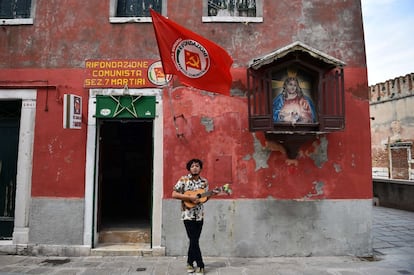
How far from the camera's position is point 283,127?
637cm

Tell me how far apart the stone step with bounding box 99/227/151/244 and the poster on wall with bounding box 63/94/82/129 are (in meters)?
2.36

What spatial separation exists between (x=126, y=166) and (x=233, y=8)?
217 inches

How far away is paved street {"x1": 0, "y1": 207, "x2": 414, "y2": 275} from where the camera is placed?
564cm

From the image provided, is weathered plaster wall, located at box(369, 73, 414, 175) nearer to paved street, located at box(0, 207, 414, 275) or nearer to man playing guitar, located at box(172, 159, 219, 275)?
paved street, located at box(0, 207, 414, 275)

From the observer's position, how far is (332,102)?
22.3 feet

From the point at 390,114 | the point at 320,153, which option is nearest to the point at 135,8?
the point at 320,153

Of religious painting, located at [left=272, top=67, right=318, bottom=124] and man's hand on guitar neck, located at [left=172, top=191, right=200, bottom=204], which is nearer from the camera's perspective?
man's hand on guitar neck, located at [left=172, top=191, right=200, bottom=204]

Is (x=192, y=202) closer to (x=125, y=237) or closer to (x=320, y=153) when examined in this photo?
(x=125, y=237)

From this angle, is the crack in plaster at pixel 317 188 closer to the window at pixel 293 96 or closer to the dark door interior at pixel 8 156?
the window at pixel 293 96

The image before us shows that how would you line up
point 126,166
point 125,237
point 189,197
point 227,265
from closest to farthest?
1. point 189,197
2. point 227,265
3. point 125,237
4. point 126,166

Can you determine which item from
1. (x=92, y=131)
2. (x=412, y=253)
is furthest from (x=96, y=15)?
(x=412, y=253)

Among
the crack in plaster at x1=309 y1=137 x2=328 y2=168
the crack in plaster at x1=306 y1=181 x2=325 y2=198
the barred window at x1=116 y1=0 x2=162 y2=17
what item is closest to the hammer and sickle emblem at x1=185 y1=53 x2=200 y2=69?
the barred window at x1=116 y1=0 x2=162 y2=17

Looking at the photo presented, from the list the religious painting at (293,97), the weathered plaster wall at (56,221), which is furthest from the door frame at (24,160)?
the religious painting at (293,97)

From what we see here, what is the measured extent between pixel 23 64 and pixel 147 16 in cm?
286
